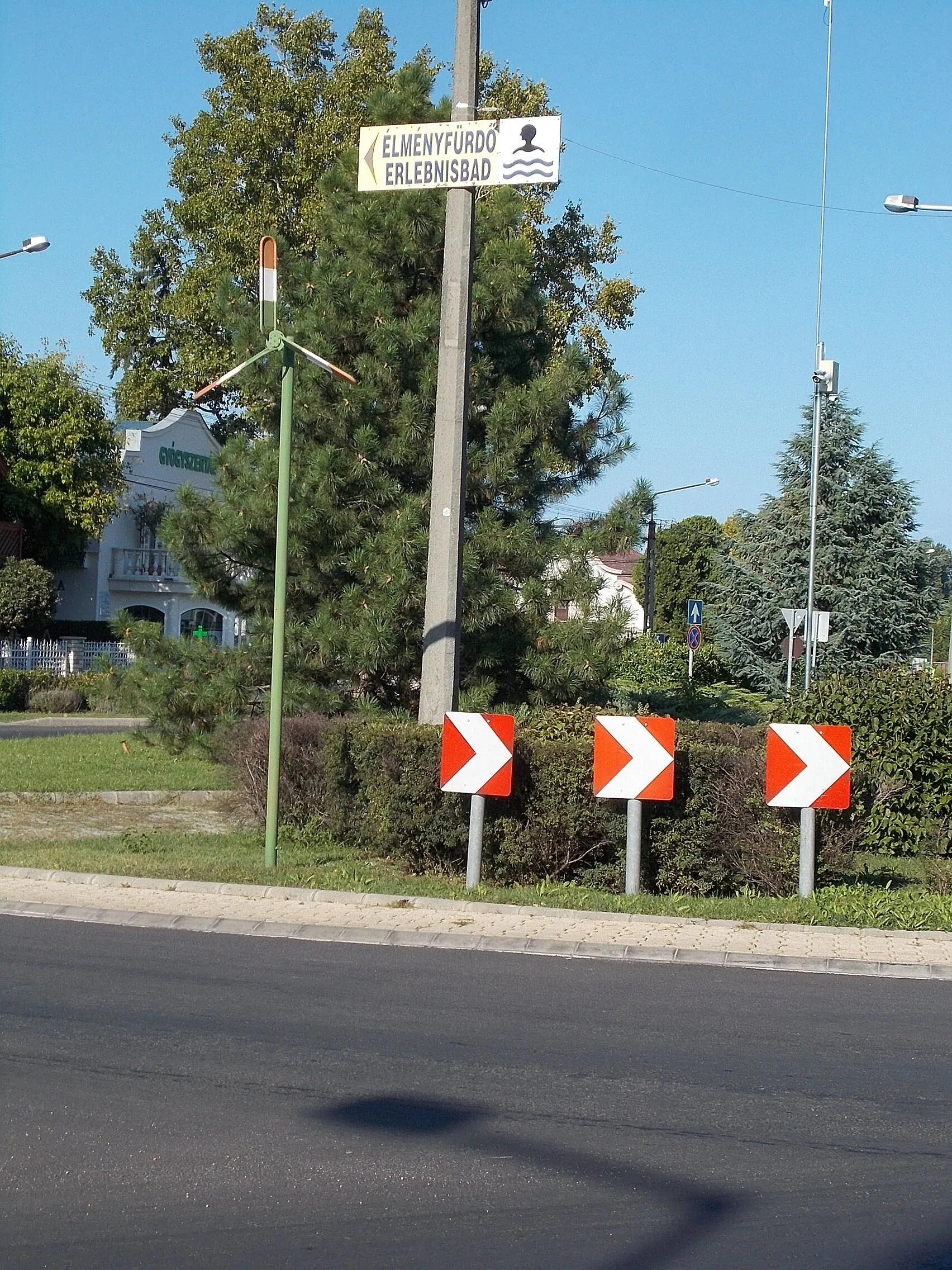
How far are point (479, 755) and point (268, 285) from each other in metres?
4.49

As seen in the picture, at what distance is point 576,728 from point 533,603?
297 cm

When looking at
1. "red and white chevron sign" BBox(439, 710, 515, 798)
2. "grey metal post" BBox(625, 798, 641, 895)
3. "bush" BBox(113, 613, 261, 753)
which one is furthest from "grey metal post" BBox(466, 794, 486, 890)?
"bush" BBox(113, 613, 261, 753)

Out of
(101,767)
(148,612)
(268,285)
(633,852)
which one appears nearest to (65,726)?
(101,767)

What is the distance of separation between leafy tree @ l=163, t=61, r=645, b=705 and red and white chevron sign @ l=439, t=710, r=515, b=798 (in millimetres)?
4298

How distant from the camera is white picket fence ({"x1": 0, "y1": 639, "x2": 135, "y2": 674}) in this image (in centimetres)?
3897

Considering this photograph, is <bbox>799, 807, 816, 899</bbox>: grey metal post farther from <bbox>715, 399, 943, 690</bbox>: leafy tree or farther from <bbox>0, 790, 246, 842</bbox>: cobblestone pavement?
<bbox>715, 399, 943, 690</bbox>: leafy tree

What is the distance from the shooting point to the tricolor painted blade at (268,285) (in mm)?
11953

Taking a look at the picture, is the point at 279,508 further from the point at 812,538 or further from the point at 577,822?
the point at 812,538

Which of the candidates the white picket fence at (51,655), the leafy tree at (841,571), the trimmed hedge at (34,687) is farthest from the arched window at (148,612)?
the leafy tree at (841,571)

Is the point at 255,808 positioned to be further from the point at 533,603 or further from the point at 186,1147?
the point at 186,1147

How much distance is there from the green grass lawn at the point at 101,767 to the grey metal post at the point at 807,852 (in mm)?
6297

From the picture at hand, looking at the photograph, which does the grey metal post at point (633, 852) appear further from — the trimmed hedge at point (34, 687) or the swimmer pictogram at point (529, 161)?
the trimmed hedge at point (34, 687)

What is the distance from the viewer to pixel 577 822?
1130 cm

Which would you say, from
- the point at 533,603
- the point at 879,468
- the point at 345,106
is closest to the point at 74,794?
the point at 533,603
